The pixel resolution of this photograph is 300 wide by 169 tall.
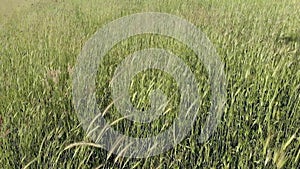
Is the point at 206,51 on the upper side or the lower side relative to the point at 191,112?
upper

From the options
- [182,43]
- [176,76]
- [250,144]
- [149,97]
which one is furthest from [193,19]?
[250,144]

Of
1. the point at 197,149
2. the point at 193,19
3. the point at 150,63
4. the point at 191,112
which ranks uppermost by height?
the point at 193,19

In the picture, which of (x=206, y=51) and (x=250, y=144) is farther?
(x=206, y=51)

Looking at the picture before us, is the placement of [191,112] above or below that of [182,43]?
below

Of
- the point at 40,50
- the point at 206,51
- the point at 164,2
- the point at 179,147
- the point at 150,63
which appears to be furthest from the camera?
the point at 164,2

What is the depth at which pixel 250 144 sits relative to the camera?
1.35 meters

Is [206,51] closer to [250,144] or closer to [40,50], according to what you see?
[250,144]

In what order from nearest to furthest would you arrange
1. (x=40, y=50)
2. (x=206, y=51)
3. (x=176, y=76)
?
(x=176, y=76) → (x=206, y=51) → (x=40, y=50)

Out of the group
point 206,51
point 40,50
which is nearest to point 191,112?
point 206,51

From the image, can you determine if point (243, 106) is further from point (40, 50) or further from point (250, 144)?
point (40, 50)

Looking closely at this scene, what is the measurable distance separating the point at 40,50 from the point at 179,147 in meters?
1.73

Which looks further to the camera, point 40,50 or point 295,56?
point 40,50

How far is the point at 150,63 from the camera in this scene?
6.69ft

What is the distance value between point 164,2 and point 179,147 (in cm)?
417
